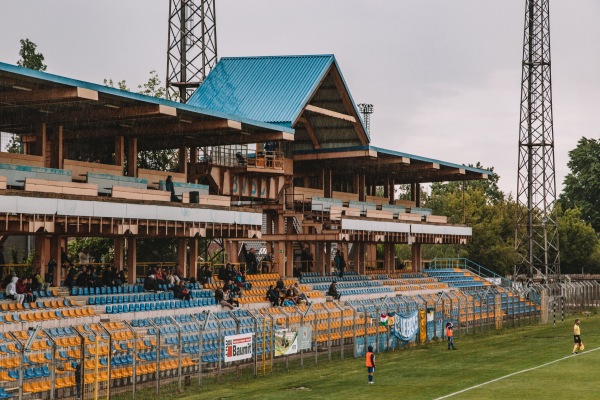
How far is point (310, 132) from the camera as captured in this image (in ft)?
217

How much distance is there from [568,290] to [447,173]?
16.1 meters

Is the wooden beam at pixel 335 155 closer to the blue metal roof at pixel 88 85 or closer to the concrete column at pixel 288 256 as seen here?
the concrete column at pixel 288 256

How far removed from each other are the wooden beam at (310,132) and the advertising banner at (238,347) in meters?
32.1

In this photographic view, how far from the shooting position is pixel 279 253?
60594 millimetres

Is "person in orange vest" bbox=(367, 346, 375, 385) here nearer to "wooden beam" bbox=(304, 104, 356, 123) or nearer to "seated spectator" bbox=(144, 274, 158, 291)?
"seated spectator" bbox=(144, 274, 158, 291)

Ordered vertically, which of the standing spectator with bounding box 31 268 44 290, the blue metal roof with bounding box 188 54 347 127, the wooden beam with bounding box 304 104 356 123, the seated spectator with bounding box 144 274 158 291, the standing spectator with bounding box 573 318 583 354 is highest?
the blue metal roof with bounding box 188 54 347 127

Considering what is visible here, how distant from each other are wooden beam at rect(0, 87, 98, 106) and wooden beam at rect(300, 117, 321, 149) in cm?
2797

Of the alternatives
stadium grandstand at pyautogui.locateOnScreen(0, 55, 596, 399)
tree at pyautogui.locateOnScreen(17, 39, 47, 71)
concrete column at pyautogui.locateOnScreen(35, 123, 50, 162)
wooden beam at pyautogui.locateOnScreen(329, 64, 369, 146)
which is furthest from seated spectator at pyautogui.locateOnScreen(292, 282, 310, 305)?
tree at pyautogui.locateOnScreen(17, 39, 47, 71)

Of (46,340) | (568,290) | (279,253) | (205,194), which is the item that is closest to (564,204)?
(568,290)

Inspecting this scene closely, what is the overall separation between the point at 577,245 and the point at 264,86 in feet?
205

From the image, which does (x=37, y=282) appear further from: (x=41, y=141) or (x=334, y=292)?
(x=334, y=292)

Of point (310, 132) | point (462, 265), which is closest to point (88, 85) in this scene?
point (310, 132)

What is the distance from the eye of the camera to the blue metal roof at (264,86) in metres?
60.2

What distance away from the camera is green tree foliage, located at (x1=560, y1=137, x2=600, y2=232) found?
135m
